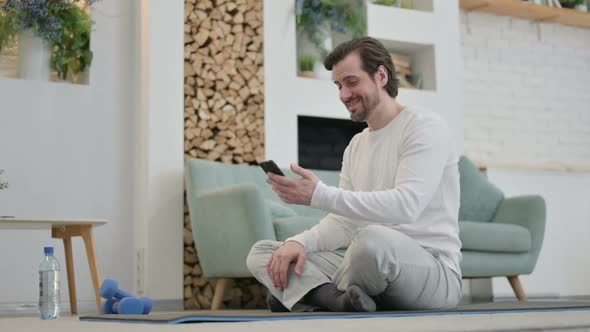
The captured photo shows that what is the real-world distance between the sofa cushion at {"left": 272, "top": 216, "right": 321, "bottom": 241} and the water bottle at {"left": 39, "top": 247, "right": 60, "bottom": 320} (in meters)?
1.21

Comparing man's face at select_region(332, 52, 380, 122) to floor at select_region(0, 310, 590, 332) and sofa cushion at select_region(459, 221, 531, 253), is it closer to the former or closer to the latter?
floor at select_region(0, 310, 590, 332)

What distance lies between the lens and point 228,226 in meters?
3.75

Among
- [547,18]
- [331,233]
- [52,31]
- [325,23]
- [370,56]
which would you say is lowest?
[331,233]

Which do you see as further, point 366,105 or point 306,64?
point 306,64

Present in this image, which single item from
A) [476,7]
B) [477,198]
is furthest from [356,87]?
[476,7]

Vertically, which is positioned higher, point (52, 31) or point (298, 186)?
point (52, 31)

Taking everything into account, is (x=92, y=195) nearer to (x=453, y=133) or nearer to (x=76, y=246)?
(x=76, y=246)

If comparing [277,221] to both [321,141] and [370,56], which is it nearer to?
[321,141]

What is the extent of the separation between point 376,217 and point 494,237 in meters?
2.16

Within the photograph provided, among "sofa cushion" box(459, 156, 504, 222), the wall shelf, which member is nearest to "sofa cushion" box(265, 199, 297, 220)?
"sofa cushion" box(459, 156, 504, 222)

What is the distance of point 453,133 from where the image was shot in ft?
16.6

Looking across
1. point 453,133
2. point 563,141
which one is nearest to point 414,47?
point 453,133

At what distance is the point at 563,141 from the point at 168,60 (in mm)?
3208

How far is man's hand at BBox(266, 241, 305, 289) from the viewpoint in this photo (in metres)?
2.17
